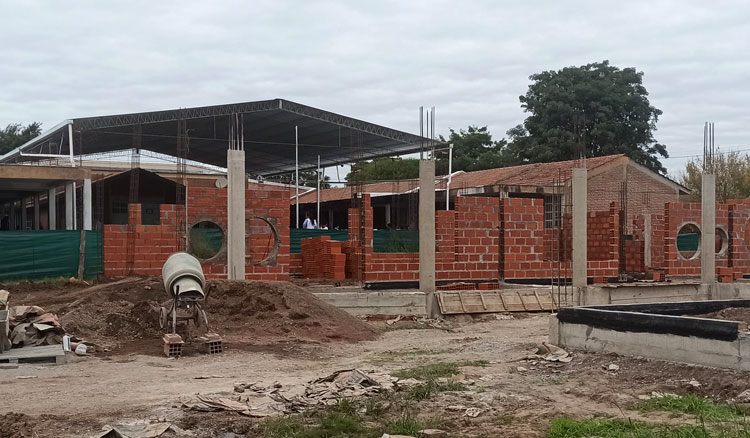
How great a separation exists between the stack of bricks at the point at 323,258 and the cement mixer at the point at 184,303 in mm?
8458

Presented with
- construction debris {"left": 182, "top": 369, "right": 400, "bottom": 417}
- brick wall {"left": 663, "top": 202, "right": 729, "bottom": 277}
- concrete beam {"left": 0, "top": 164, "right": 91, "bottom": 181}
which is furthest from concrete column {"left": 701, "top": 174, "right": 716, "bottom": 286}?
concrete beam {"left": 0, "top": 164, "right": 91, "bottom": 181}

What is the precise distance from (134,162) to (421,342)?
2028 centimetres

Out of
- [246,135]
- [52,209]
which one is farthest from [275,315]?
[52,209]

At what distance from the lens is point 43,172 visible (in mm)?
25031

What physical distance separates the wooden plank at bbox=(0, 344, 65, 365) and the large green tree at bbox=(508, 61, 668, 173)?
33.0 meters

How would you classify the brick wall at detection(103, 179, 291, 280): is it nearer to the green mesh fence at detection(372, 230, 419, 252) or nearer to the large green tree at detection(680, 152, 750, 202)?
the green mesh fence at detection(372, 230, 419, 252)

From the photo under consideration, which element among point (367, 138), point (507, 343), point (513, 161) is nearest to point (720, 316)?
point (507, 343)

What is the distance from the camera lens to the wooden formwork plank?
1588cm

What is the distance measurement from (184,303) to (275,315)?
2.08m

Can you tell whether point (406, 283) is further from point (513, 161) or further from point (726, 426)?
point (513, 161)

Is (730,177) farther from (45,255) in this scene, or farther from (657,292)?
(45,255)

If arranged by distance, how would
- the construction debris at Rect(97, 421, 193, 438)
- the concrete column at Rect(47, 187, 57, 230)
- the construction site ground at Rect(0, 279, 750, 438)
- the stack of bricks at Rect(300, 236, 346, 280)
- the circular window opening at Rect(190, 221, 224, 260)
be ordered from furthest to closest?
the concrete column at Rect(47, 187, 57, 230), the stack of bricks at Rect(300, 236, 346, 280), the circular window opening at Rect(190, 221, 224, 260), the construction site ground at Rect(0, 279, 750, 438), the construction debris at Rect(97, 421, 193, 438)

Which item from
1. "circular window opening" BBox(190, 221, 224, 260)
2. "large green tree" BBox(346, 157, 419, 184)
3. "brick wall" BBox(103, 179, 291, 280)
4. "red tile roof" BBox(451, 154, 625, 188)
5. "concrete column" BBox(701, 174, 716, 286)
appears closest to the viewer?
"brick wall" BBox(103, 179, 291, 280)

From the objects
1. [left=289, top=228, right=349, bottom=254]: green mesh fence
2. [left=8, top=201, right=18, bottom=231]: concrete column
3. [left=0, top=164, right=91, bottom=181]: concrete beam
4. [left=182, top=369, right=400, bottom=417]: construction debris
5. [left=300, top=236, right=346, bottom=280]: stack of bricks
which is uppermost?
[left=0, top=164, right=91, bottom=181]: concrete beam
